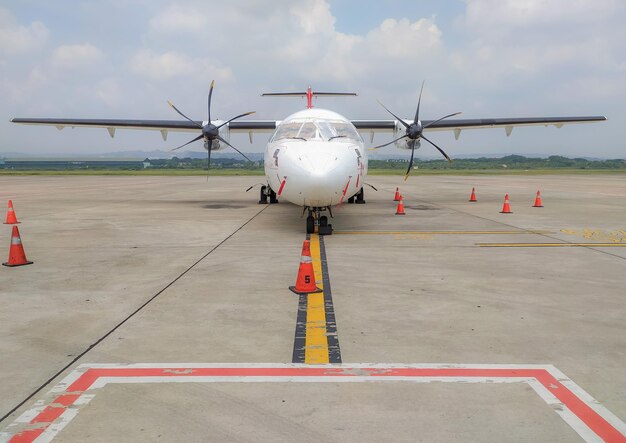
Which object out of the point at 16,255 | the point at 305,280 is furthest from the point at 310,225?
the point at 16,255

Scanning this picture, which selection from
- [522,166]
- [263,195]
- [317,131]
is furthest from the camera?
[522,166]

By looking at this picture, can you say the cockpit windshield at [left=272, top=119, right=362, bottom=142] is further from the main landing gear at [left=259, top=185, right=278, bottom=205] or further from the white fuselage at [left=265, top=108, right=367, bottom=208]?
the main landing gear at [left=259, top=185, right=278, bottom=205]

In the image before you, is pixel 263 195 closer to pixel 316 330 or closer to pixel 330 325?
pixel 330 325

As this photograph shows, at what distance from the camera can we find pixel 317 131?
10.4 meters

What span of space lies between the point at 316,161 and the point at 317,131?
1212 mm

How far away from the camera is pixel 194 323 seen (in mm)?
5039

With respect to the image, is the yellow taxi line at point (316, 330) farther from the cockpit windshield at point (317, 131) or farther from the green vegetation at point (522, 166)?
the green vegetation at point (522, 166)

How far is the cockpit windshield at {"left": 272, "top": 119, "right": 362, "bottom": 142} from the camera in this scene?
10.4 metres

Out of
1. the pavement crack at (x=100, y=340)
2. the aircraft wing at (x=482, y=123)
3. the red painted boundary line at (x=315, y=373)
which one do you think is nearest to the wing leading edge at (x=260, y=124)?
the aircraft wing at (x=482, y=123)

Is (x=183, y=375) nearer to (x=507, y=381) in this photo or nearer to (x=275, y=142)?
(x=507, y=381)

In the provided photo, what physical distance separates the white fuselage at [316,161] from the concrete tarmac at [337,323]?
43.3 inches

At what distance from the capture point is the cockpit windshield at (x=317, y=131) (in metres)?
10.4

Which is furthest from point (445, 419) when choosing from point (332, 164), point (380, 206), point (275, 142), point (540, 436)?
point (380, 206)

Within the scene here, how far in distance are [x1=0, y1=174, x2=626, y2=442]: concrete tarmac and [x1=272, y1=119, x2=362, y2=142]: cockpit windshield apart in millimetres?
2294
